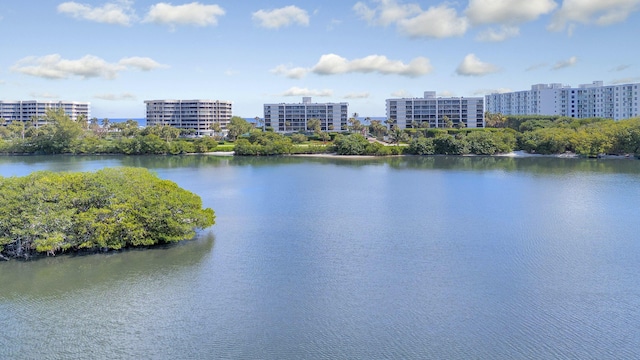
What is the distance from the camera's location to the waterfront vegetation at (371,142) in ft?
210

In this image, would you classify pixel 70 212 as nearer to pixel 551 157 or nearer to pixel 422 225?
pixel 422 225

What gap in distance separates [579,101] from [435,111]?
1081 inches

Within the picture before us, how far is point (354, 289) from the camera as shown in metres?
18.0

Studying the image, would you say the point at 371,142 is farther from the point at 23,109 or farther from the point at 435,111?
the point at 23,109

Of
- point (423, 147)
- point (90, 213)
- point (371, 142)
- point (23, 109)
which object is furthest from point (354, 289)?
point (23, 109)

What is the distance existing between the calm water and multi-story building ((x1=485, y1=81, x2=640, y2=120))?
7405 cm

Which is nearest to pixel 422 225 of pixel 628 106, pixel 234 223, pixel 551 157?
pixel 234 223

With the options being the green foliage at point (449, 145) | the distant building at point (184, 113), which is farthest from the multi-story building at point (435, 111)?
the distant building at point (184, 113)

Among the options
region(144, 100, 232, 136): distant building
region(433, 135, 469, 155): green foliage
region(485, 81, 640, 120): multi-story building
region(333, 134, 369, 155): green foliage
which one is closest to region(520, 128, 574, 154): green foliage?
region(433, 135, 469, 155): green foliage

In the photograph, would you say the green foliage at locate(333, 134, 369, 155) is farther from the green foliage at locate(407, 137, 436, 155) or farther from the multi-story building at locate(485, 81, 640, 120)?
the multi-story building at locate(485, 81, 640, 120)

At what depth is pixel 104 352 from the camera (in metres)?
13.8

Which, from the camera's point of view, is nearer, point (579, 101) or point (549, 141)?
point (549, 141)

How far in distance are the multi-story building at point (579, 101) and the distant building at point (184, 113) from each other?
2393 inches

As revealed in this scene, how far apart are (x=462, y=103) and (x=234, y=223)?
79.4 m
